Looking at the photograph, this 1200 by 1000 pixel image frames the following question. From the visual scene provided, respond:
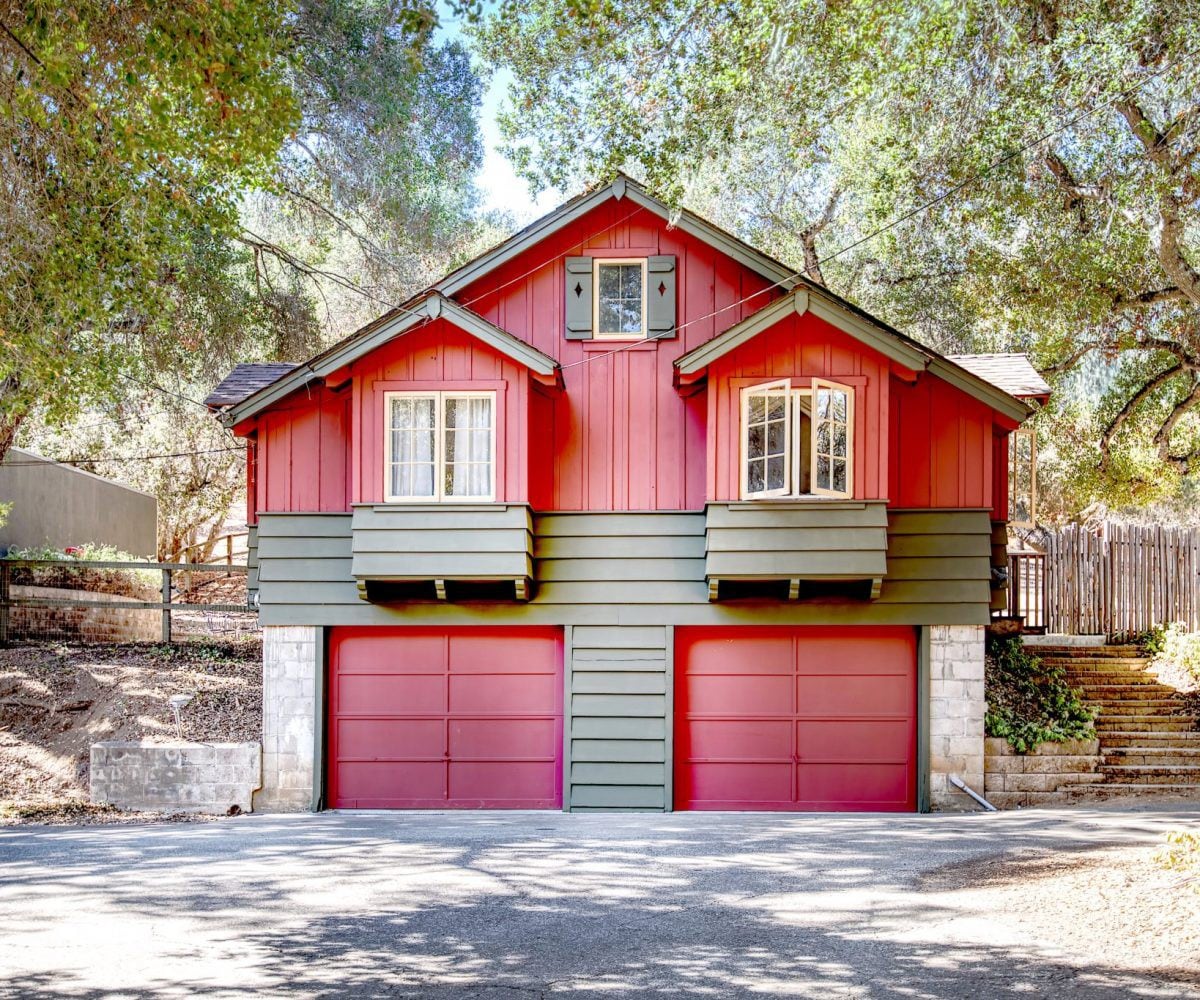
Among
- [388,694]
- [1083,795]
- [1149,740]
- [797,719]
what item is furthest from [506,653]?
[1149,740]

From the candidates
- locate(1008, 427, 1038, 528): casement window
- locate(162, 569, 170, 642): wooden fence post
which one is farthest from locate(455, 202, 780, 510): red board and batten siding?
locate(1008, 427, 1038, 528): casement window

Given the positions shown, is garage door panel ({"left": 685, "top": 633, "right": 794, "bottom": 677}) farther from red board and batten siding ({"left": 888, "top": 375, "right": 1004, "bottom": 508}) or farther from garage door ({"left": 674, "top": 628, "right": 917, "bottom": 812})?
red board and batten siding ({"left": 888, "top": 375, "right": 1004, "bottom": 508})

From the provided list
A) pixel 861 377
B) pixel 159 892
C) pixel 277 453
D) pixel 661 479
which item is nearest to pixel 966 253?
pixel 861 377

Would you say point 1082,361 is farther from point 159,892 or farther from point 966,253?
point 159,892

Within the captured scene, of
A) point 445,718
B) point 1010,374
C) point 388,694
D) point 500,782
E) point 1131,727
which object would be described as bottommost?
point 500,782

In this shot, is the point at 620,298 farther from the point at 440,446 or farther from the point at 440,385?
the point at 440,446

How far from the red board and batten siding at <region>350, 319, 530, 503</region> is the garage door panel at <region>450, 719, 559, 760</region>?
2843mm

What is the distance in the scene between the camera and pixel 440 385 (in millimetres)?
13922

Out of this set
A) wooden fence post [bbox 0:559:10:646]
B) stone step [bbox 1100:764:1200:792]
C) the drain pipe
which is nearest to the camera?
the drain pipe

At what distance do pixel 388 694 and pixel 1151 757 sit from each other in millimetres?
9339

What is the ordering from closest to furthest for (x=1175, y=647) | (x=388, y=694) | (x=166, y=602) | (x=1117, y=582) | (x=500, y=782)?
(x=500, y=782) < (x=388, y=694) < (x=1175, y=647) < (x=166, y=602) < (x=1117, y=582)

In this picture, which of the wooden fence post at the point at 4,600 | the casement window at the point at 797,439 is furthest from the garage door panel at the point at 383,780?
the wooden fence post at the point at 4,600

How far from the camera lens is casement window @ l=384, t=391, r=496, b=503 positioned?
45.6 feet

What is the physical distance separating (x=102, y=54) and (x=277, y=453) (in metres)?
6.09
